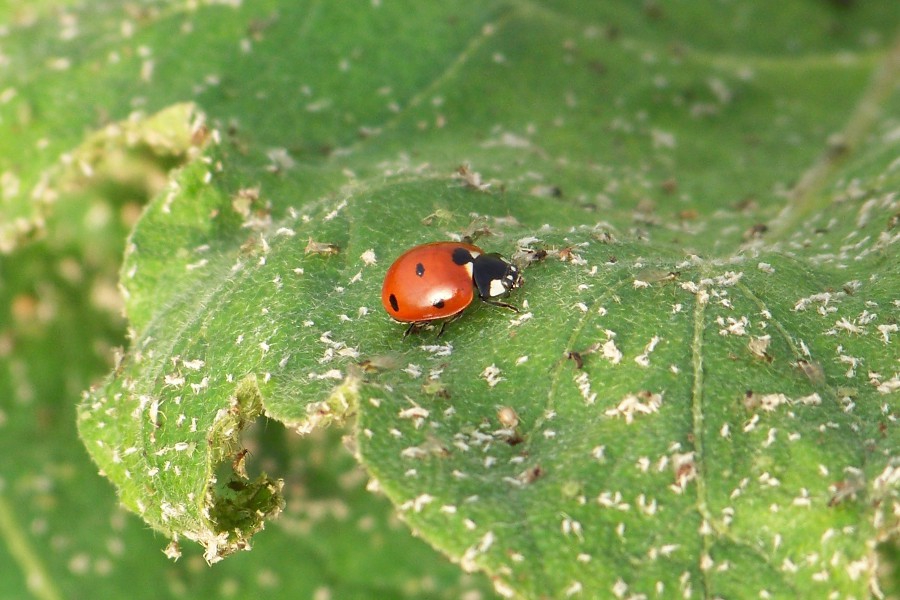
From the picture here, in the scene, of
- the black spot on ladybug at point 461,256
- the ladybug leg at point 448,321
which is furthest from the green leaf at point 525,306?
the black spot on ladybug at point 461,256

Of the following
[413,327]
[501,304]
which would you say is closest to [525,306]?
[501,304]

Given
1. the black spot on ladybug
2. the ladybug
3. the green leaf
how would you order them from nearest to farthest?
the green leaf → the ladybug → the black spot on ladybug

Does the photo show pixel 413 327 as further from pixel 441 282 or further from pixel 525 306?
pixel 525 306

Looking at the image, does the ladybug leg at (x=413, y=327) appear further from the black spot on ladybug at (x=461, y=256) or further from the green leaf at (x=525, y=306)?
the black spot on ladybug at (x=461, y=256)

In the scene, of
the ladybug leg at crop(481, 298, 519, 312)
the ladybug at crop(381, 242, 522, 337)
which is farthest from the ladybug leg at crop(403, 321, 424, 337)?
the ladybug leg at crop(481, 298, 519, 312)

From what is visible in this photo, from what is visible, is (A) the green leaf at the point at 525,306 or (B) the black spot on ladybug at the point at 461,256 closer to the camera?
(A) the green leaf at the point at 525,306

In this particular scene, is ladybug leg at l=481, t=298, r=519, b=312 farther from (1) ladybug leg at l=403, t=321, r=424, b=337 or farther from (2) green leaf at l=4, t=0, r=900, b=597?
(1) ladybug leg at l=403, t=321, r=424, b=337

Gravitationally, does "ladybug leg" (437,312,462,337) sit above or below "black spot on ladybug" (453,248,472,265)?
below
